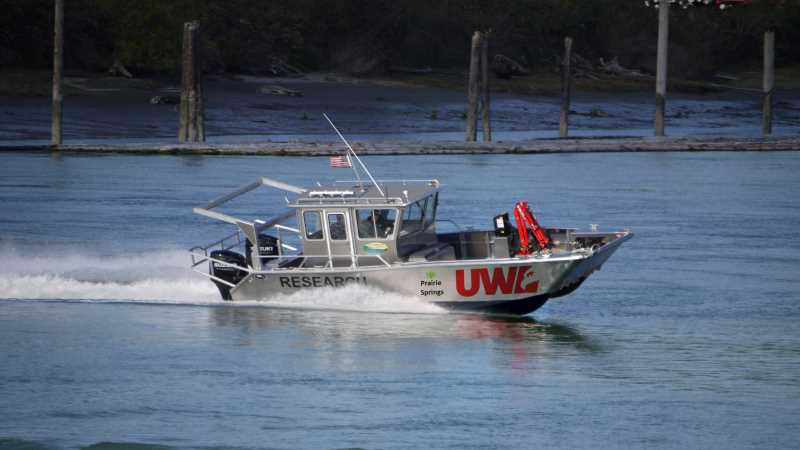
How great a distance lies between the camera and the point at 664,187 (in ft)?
158

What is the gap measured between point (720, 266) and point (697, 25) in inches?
2536

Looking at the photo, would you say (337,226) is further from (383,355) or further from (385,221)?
(383,355)

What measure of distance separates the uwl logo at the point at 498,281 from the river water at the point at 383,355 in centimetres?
66

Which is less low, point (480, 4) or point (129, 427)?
point (480, 4)

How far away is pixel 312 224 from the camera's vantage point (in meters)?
23.3

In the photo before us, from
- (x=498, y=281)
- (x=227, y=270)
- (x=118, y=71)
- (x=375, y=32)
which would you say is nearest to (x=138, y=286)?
(x=227, y=270)

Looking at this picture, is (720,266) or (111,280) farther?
(720,266)

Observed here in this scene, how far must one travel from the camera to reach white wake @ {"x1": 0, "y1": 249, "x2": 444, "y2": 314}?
912 inches

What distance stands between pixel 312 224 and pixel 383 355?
123 inches

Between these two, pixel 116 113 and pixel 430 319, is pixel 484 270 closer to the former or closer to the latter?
pixel 430 319

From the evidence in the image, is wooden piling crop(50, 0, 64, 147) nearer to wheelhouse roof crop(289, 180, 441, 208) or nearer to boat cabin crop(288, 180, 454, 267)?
wheelhouse roof crop(289, 180, 441, 208)

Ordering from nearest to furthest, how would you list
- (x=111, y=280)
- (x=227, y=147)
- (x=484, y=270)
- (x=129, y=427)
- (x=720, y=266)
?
(x=129, y=427)
(x=484, y=270)
(x=111, y=280)
(x=720, y=266)
(x=227, y=147)

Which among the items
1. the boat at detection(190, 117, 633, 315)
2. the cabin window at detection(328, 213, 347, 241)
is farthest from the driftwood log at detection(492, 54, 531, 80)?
the cabin window at detection(328, 213, 347, 241)

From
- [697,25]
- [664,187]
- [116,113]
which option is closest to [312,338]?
[664,187]
